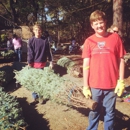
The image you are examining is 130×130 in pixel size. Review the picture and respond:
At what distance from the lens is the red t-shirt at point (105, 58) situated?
272cm

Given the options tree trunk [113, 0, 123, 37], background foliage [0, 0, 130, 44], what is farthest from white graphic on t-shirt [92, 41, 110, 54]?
background foliage [0, 0, 130, 44]

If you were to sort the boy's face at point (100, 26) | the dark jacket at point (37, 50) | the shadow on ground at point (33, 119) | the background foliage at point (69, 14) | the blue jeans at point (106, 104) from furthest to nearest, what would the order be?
the background foliage at point (69, 14) → the dark jacket at point (37, 50) → the shadow on ground at point (33, 119) → the blue jeans at point (106, 104) → the boy's face at point (100, 26)

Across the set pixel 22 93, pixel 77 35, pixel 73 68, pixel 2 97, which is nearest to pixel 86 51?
pixel 2 97

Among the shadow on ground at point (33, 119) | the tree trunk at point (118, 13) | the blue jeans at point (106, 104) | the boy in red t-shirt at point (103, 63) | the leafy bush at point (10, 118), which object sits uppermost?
the tree trunk at point (118, 13)

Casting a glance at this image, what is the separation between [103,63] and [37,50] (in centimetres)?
233

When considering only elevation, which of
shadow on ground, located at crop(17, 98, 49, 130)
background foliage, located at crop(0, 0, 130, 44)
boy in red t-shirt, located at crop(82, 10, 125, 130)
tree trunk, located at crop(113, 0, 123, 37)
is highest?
background foliage, located at crop(0, 0, 130, 44)

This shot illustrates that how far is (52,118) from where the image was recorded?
423 centimetres

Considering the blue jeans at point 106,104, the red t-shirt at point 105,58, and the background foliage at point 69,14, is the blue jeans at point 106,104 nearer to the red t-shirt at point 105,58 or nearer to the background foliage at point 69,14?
the red t-shirt at point 105,58

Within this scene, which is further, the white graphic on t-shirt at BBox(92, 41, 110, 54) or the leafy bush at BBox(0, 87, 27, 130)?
the leafy bush at BBox(0, 87, 27, 130)

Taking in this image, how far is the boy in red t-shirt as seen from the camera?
2.72 metres

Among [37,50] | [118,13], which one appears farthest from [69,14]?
[37,50]

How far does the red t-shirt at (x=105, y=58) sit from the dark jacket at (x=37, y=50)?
207 centimetres

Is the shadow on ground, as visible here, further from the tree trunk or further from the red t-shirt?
the tree trunk

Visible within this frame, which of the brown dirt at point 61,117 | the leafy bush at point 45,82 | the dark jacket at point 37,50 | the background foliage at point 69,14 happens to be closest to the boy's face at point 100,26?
the leafy bush at point 45,82
